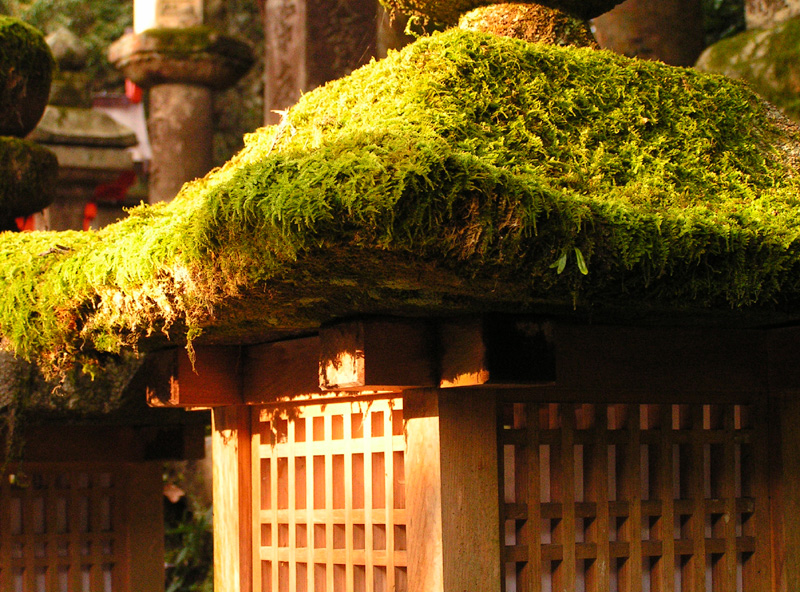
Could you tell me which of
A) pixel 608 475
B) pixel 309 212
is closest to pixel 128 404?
pixel 608 475

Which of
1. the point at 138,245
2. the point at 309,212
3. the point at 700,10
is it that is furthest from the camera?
the point at 700,10

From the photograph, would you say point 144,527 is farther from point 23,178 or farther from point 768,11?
point 768,11

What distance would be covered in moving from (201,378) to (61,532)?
218cm

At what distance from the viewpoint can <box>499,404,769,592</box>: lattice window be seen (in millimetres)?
3115

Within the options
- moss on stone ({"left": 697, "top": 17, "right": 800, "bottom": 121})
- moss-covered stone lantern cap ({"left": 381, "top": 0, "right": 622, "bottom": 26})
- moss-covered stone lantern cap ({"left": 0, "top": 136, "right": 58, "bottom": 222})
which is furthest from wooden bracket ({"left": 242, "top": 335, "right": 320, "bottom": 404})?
moss on stone ({"left": 697, "top": 17, "right": 800, "bottom": 121})

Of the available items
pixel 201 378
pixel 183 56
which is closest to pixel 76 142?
pixel 183 56

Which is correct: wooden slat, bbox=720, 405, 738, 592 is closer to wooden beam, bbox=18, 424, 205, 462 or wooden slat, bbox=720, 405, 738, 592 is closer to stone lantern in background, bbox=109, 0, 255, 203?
wooden beam, bbox=18, 424, 205, 462

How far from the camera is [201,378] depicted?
12.1ft

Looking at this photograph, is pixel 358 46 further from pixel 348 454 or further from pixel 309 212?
pixel 309 212

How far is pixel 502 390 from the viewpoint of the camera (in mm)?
3043

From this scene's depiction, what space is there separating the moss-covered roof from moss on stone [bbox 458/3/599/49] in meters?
0.29

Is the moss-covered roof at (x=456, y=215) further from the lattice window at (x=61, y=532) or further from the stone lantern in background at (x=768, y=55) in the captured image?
the stone lantern in background at (x=768, y=55)

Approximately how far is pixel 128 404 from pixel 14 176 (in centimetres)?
121

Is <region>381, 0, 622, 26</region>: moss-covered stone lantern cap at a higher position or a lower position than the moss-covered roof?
higher
